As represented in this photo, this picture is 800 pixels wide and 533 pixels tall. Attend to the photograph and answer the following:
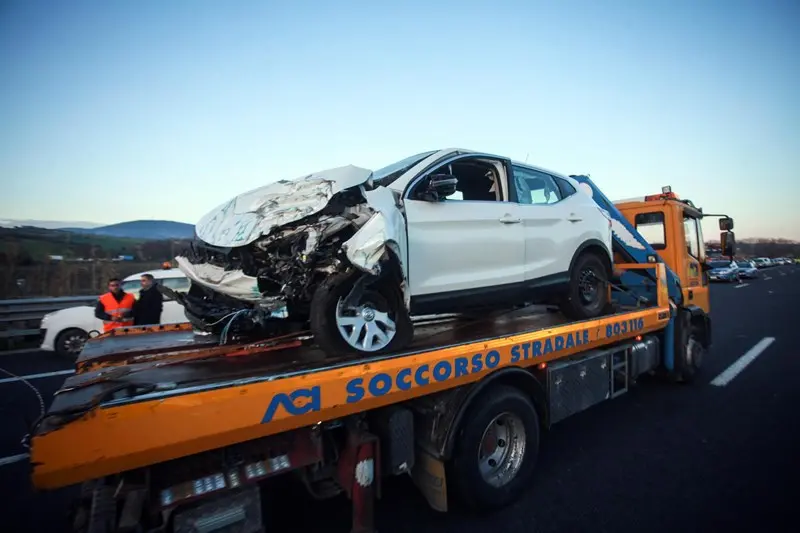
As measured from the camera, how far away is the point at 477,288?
3.65 metres

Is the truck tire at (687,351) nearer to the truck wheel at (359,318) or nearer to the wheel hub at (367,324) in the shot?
the truck wheel at (359,318)

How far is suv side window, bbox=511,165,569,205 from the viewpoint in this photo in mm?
4258

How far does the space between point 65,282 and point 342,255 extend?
13.0m

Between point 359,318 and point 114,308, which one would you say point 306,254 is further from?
point 114,308

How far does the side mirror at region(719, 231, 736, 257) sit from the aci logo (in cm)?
728

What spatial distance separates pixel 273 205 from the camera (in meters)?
2.99

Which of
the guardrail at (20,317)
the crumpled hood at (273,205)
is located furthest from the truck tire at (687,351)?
the guardrail at (20,317)

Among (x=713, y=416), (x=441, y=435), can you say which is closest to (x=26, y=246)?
(x=441, y=435)

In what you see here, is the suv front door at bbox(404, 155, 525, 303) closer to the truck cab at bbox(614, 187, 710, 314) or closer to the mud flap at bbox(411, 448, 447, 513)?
the mud flap at bbox(411, 448, 447, 513)

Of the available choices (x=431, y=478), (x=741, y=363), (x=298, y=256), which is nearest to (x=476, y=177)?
(x=298, y=256)

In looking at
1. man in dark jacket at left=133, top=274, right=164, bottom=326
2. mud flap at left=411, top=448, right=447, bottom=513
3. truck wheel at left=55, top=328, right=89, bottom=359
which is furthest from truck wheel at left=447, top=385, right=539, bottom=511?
truck wheel at left=55, top=328, right=89, bottom=359

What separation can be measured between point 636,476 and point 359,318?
2.76m

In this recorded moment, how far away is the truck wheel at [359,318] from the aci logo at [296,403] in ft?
1.94

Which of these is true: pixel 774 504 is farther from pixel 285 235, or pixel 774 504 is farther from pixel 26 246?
pixel 26 246
